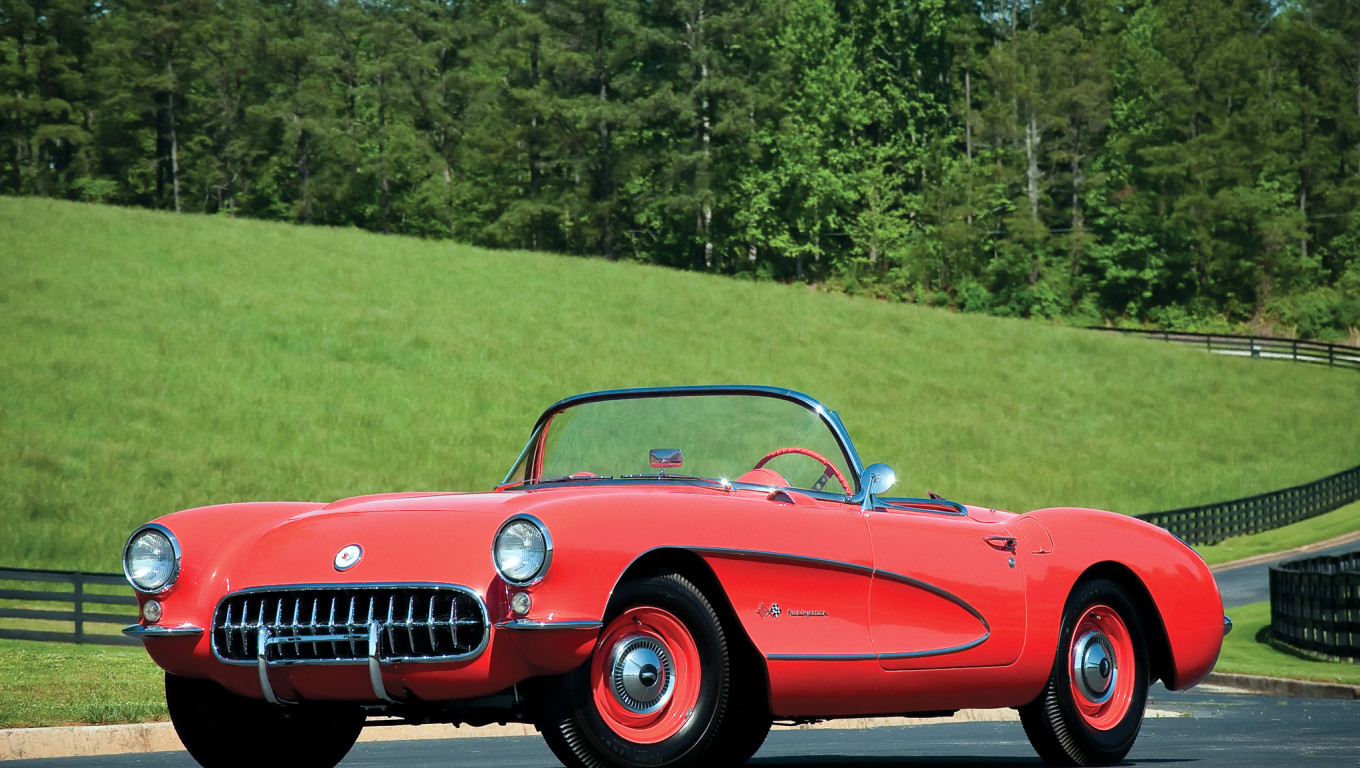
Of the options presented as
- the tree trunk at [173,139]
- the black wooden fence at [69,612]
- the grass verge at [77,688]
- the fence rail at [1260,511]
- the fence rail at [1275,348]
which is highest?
the tree trunk at [173,139]

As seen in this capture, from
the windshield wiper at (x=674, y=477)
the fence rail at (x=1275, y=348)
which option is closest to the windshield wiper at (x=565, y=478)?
the windshield wiper at (x=674, y=477)

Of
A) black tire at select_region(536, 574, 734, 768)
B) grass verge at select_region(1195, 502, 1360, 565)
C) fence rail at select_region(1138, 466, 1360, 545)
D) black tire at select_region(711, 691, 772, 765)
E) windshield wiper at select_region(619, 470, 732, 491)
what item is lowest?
grass verge at select_region(1195, 502, 1360, 565)

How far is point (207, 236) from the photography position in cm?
5281

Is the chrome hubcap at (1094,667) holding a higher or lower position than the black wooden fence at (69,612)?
higher

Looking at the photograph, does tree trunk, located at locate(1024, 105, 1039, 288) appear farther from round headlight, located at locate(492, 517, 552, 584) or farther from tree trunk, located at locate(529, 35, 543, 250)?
round headlight, located at locate(492, 517, 552, 584)

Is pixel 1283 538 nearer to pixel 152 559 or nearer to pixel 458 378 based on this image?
pixel 458 378

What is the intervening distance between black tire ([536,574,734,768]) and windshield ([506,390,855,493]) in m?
1.34

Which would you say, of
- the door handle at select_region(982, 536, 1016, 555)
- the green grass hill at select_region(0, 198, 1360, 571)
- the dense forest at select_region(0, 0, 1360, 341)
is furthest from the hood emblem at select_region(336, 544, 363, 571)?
the dense forest at select_region(0, 0, 1360, 341)

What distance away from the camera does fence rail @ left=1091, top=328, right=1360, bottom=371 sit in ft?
188

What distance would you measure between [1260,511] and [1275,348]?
79.1 ft

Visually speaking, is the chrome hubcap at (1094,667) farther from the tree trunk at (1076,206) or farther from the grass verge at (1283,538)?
the tree trunk at (1076,206)

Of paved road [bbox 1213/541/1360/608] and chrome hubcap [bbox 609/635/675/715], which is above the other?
chrome hubcap [bbox 609/635/675/715]

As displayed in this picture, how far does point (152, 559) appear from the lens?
620cm

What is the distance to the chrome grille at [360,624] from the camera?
5.32 m
